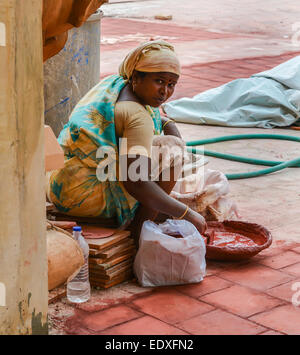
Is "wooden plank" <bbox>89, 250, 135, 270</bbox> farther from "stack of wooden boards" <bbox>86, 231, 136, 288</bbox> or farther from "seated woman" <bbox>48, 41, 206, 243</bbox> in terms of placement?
"seated woman" <bbox>48, 41, 206, 243</bbox>

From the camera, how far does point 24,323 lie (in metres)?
2.55

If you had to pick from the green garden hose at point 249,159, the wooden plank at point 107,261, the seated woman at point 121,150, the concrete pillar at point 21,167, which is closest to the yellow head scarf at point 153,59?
the seated woman at point 121,150

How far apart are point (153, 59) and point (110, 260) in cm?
104

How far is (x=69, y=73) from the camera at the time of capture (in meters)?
5.21

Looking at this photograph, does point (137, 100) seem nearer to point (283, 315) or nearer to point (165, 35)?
point (283, 315)

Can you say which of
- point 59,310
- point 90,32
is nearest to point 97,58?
point 90,32

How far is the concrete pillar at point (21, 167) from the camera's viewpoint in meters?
2.31

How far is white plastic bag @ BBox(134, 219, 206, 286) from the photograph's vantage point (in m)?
3.61

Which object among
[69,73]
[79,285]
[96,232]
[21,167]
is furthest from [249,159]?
[21,167]

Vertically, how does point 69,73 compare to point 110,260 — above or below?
above

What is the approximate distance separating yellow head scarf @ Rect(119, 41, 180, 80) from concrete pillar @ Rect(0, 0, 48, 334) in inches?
50.6

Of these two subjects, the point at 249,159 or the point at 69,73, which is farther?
the point at 249,159

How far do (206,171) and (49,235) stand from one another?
1.63 metres

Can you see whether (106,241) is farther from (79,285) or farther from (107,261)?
(79,285)
